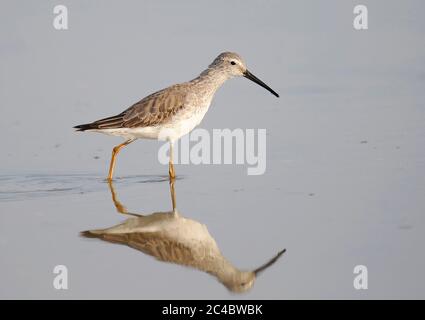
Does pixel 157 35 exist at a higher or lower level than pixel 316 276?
higher

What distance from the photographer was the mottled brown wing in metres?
11.5

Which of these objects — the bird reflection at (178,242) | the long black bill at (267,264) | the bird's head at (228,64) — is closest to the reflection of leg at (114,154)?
the bird reflection at (178,242)

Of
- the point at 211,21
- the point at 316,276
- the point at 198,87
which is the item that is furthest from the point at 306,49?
the point at 316,276

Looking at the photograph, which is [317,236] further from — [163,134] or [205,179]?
[163,134]

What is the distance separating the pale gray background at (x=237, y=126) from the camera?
8.16 metres

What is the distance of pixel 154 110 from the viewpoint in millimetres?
11609

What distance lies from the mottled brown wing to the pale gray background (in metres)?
0.66

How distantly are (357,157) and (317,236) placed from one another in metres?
2.85

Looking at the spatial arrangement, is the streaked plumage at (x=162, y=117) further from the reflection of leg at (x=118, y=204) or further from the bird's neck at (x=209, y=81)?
the reflection of leg at (x=118, y=204)

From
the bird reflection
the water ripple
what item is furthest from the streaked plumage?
the bird reflection

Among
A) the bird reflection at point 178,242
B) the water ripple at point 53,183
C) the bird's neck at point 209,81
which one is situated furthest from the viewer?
the bird's neck at point 209,81

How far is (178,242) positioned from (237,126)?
4.06 m

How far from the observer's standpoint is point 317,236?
28.6ft

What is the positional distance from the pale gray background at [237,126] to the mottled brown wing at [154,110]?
66 centimetres
